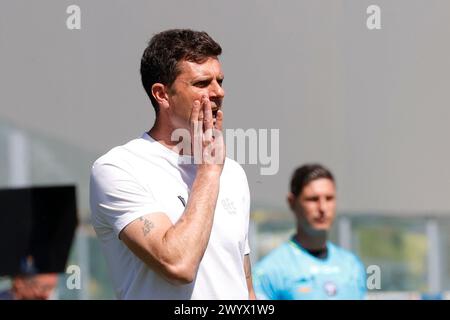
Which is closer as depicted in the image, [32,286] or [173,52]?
[173,52]

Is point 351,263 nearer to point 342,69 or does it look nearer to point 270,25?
point 270,25

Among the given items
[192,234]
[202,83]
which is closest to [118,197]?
[192,234]

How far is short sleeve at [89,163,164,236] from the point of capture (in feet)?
7.38

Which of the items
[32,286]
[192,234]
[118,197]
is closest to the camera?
[192,234]

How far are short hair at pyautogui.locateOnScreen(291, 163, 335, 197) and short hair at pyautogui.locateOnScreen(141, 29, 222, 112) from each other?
6.12ft

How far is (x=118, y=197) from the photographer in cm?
227

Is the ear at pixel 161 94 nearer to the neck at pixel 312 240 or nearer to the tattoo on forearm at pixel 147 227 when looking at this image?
the tattoo on forearm at pixel 147 227

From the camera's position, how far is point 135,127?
418 centimetres

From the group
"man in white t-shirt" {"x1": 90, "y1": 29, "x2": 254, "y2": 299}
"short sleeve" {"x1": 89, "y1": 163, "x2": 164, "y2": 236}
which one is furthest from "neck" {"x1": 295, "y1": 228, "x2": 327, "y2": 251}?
"short sleeve" {"x1": 89, "y1": 163, "x2": 164, "y2": 236}

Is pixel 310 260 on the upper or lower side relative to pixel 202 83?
lower

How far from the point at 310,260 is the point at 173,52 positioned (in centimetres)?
197

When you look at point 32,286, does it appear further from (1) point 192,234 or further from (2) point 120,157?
(1) point 192,234
